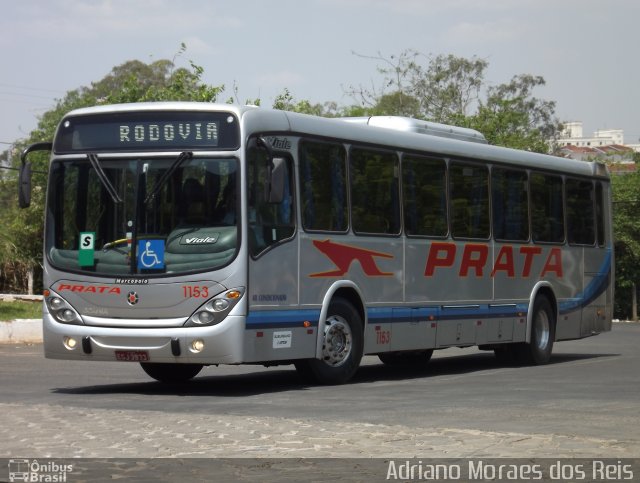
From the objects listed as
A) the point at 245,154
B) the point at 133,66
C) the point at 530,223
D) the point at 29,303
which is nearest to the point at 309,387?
the point at 245,154

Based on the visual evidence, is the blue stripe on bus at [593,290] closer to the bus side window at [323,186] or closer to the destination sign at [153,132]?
the bus side window at [323,186]

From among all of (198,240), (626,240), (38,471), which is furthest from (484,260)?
(626,240)

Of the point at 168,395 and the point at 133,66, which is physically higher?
the point at 133,66

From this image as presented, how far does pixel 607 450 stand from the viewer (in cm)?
939

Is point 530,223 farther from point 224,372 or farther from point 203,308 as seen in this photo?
point 203,308

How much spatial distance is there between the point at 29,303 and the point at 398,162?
24.8m

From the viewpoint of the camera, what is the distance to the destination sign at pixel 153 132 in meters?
14.7

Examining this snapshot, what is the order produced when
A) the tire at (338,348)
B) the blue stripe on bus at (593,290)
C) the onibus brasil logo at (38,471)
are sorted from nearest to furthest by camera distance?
the onibus brasil logo at (38,471), the tire at (338,348), the blue stripe on bus at (593,290)

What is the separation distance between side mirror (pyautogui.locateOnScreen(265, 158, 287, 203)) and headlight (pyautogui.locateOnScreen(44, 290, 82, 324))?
8.21 ft

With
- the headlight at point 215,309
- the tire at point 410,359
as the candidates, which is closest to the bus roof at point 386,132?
the headlight at point 215,309

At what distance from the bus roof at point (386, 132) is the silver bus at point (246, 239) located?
0.09 feet

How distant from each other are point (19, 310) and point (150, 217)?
21.8 meters

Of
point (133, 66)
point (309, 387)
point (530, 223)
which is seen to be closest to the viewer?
point (309, 387)

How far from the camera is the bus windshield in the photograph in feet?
47.4
